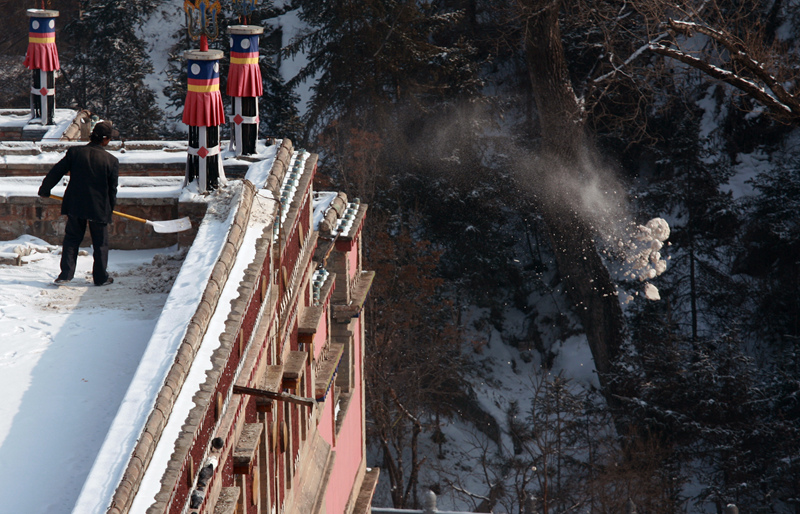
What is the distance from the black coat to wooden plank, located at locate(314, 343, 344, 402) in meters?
3.71

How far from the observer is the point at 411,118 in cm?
2886

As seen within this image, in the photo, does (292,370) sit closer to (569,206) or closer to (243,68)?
(243,68)

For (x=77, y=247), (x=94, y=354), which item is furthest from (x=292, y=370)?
(x=94, y=354)

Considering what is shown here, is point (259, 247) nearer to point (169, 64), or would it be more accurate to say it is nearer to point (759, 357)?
point (759, 357)

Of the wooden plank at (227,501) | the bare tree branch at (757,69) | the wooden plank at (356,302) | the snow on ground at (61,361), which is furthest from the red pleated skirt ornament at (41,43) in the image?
the wooden plank at (227,501)

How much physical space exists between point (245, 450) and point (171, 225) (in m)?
2.93

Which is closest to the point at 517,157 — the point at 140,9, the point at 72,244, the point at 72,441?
the point at 140,9

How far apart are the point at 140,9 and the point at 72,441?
29054mm

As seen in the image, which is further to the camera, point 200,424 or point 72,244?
point 72,244

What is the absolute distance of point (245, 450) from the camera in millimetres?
6555

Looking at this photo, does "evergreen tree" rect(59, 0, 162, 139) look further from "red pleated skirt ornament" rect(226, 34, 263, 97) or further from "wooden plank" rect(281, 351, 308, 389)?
"wooden plank" rect(281, 351, 308, 389)

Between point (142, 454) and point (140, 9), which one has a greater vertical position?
point (140, 9)

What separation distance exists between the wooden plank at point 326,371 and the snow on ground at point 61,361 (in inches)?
111

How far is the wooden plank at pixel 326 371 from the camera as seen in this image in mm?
11102
